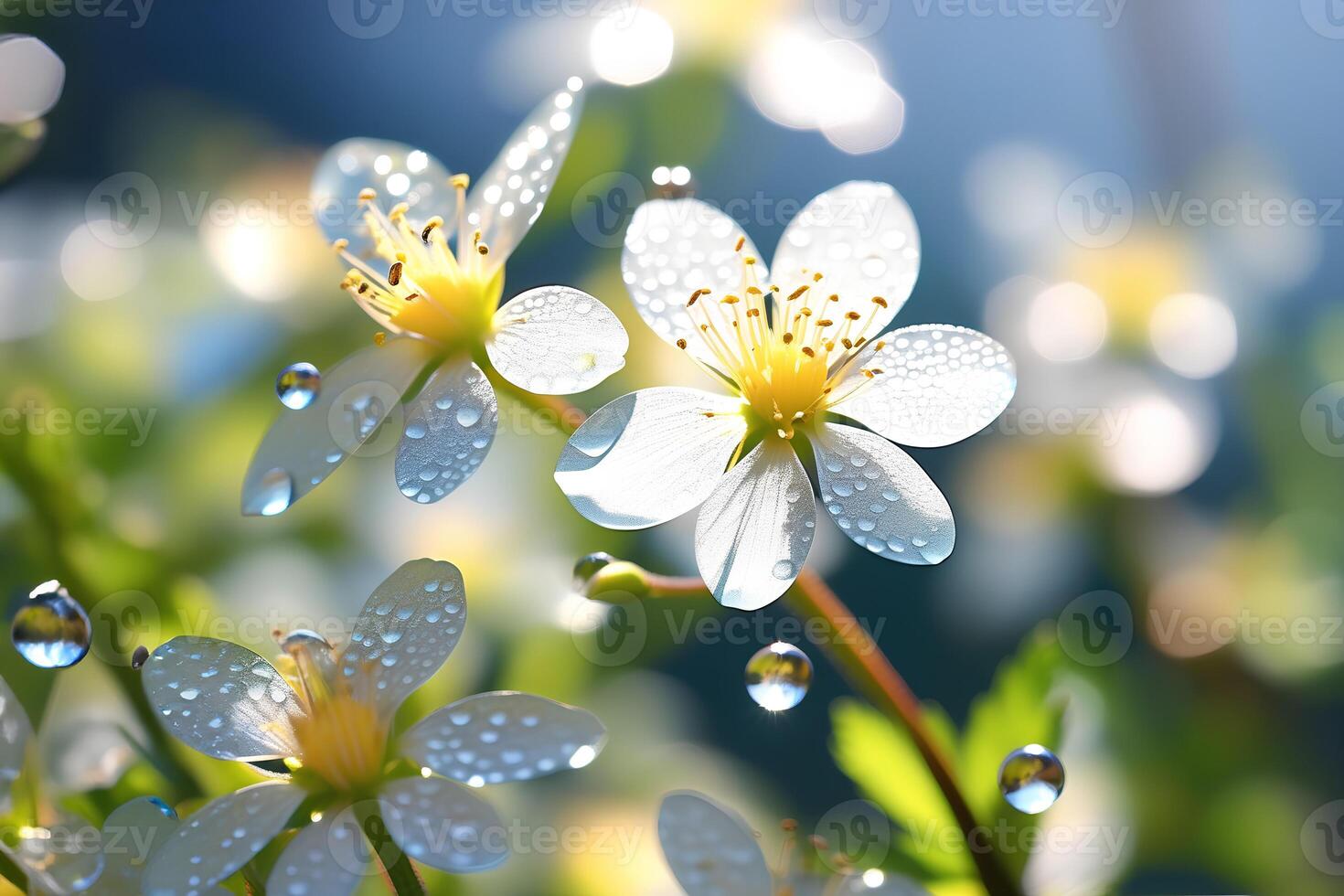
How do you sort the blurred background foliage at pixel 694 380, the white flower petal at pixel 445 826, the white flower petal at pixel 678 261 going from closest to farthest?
the white flower petal at pixel 445 826
the white flower petal at pixel 678 261
the blurred background foliage at pixel 694 380

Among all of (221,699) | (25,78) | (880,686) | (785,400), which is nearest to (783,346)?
(785,400)

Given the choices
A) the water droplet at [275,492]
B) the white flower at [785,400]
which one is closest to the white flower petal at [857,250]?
the white flower at [785,400]

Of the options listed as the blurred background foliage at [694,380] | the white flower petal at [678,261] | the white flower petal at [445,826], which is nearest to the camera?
the white flower petal at [445,826]

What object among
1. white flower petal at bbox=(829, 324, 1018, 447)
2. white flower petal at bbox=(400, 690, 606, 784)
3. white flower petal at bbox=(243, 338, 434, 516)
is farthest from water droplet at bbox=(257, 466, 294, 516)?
white flower petal at bbox=(829, 324, 1018, 447)

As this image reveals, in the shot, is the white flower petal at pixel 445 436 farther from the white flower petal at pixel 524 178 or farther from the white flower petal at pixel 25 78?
the white flower petal at pixel 25 78

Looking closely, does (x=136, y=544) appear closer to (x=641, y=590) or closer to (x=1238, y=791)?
(x=641, y=590)

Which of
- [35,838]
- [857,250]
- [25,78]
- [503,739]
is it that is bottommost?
[35,838]

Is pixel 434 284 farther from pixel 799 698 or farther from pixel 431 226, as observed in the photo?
pixel 799 698
